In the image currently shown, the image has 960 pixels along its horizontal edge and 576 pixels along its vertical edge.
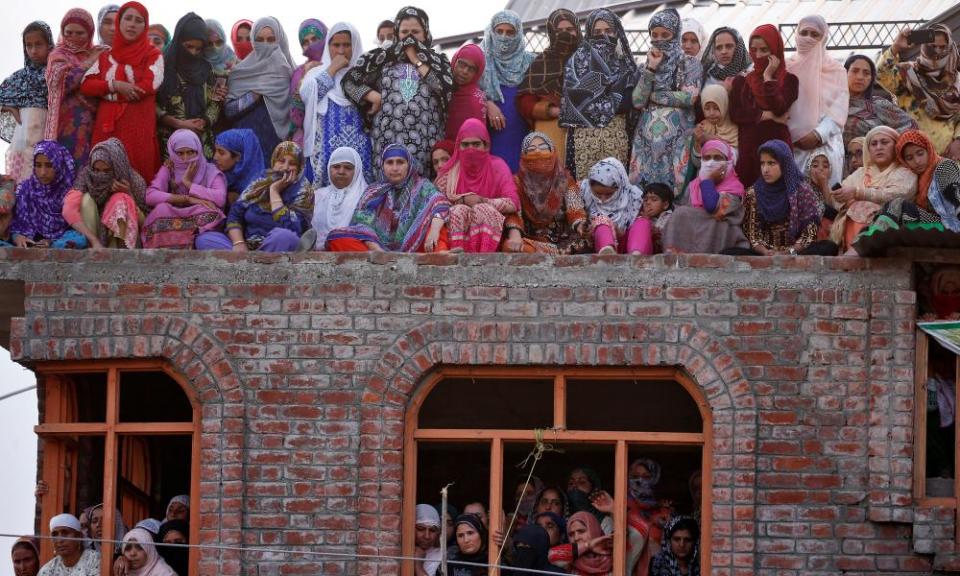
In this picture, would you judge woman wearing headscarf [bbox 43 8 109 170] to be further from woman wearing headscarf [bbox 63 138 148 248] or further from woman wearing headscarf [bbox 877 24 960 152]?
woman wearing headscarf [bbox 877 24 960 152]

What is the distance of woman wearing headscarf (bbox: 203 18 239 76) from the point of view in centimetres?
1736

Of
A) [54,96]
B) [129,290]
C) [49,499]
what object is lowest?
[49,499]

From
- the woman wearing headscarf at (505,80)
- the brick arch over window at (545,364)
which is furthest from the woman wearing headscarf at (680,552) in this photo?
the woman wearing headscarf at (505,80)

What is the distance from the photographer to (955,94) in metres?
17.1

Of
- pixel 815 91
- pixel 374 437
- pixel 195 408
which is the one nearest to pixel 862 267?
pixel 815 91

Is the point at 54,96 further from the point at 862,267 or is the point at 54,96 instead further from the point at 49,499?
the point at 862,267

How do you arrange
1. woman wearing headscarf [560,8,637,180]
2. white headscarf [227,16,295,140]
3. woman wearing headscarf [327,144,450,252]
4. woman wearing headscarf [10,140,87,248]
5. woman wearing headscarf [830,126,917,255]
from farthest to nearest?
white headscarf [227,16,295,140] → woman wearing headscarf [560,8,637,180] → woman wearing headscarf [10,140,87,248] → woman wearing headscarf [327,144,450,252] → woman wearing headscarf [830,126,917,255]

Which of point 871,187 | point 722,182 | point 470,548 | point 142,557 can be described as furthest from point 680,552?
point 142,557

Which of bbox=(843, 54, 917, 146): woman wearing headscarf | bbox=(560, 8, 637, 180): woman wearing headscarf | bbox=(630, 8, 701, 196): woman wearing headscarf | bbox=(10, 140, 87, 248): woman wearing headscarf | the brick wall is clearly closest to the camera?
the brick wall

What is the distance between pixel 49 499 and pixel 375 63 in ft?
12.0

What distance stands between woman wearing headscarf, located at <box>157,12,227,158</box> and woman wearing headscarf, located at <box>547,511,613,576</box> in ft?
12.1

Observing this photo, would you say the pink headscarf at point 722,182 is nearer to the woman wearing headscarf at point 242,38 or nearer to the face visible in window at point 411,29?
the face visible in window at point 411,29

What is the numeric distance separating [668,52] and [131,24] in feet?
12.0

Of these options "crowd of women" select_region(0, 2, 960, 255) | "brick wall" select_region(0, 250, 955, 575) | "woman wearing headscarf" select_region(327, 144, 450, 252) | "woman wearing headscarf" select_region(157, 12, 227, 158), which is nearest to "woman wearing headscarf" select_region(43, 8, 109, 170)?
"crowd of women" select_region(0, 2, 960, 255)
